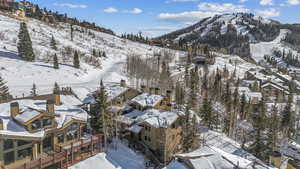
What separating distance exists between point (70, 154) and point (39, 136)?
382 centimetres

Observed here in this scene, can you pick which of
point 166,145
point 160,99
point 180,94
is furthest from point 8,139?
point 180,94

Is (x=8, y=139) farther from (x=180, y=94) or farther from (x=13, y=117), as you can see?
(x=180, y=94)

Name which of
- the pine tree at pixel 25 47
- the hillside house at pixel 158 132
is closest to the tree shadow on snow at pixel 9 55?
the pine tree at pixel 25 47

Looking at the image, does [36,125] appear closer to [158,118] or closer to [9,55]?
[158,118]

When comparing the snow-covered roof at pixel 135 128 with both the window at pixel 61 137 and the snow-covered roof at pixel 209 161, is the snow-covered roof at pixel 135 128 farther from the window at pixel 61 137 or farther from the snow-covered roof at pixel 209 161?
the snow-covered roof at pixel 209 161

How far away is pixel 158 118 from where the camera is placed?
27.7 metres

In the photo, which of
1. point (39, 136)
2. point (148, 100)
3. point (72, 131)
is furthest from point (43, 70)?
point (39, 136)

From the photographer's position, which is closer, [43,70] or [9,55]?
[43,70]

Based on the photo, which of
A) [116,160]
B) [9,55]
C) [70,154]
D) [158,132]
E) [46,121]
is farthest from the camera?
[9,55]

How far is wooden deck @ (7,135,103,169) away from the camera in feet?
60.7

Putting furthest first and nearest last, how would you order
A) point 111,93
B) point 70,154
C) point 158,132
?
point 111,93, point 158,132, point 70,154

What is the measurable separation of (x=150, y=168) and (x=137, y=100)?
38.4 ft

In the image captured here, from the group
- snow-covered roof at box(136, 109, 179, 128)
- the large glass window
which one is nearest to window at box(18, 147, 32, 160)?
the large glass window

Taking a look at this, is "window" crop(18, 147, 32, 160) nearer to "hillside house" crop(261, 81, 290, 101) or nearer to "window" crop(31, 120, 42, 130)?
"window" crop(31, 120, 42, 130)
